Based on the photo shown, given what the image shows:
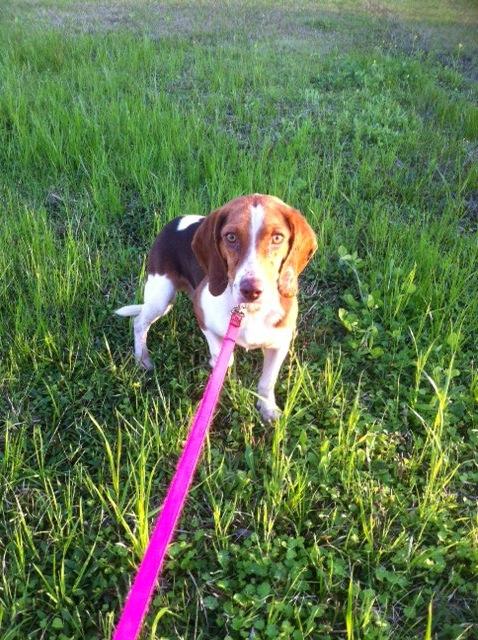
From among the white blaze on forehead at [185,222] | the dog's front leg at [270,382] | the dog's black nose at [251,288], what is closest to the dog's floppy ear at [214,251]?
the dog's black nose at [251,288]

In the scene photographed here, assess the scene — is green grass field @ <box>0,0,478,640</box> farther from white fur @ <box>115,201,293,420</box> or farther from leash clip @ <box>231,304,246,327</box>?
leash clip @ <box>231,304,246,327</box>

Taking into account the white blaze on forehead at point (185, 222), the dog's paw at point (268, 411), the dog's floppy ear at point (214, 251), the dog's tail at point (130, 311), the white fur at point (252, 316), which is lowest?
the dog's paw at point (268, 411)

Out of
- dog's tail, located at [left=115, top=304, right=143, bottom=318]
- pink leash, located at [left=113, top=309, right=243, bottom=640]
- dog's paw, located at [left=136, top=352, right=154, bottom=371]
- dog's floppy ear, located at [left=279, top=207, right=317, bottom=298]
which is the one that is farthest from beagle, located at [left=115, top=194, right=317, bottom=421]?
pink leash, located at [left=113, top=309, right=243, bottom=640]

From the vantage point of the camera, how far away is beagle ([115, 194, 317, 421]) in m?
2.33

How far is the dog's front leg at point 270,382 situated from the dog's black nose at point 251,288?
577 millimetres

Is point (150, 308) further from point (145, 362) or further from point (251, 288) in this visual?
point (251, 288)

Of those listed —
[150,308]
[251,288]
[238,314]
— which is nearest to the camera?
[251,288]

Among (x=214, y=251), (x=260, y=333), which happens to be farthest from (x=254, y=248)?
(x=260, y=333)

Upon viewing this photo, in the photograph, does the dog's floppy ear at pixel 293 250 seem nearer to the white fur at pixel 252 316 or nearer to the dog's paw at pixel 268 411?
the white fur at pixel 252 316

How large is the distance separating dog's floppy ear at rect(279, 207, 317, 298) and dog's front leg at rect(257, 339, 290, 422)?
0.35 m

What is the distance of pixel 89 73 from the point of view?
6.07 meters

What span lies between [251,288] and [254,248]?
0.75ft

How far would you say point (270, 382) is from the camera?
9.25 ft

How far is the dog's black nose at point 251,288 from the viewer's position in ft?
7.16
